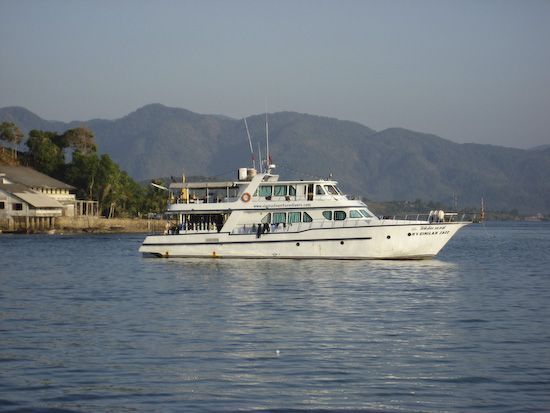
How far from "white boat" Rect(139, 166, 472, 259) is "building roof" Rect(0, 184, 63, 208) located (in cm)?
5589

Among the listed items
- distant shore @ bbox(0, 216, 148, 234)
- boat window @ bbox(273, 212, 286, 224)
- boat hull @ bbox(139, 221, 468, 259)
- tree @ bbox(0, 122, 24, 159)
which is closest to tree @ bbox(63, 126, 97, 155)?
tree @ bbox(0, 122, 24, 159)

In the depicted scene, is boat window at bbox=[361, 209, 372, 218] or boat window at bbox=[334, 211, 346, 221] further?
boat window at bbox=[361, 209, 372, 218]

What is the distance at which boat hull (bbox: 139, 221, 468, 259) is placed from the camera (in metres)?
38.4

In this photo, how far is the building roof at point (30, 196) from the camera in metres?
92.8

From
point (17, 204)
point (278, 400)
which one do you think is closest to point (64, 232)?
point (17, 204)

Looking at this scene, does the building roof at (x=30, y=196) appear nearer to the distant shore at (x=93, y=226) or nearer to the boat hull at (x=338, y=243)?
the distant shore at (x=93, y=226)

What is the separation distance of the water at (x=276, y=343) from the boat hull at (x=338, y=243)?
5455 mm

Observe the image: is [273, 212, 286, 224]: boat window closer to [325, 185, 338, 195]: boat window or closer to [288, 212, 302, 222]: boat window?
[288, 212, 302, 222]: boat window

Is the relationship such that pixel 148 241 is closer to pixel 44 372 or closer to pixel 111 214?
pixel 44 372

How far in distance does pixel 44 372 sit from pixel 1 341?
147 inches

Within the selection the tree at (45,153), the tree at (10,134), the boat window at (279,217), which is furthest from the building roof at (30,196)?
the boat window at (279,217)

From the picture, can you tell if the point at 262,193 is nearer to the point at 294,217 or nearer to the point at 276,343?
the point at 294,217

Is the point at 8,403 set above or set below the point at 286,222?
below

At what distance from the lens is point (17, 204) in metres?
93.1
